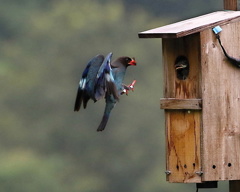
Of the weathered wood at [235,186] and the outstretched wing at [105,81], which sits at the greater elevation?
the outstretched wing at [105,81]

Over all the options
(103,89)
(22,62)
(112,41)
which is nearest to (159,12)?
(112,41)

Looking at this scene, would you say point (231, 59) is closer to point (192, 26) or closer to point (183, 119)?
point (192, 26)

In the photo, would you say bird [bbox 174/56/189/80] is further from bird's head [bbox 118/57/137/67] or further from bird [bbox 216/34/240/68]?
bird's head [bbox 118/57/137/67]

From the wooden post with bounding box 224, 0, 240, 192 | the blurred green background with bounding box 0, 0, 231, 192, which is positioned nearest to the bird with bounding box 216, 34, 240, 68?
the wooden post with bounding box 224, 0, 240, 192

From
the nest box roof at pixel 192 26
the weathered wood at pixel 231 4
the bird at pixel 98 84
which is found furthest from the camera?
the weathered wood at pixel 231 4

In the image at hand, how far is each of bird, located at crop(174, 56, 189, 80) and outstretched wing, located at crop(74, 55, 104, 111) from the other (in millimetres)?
487

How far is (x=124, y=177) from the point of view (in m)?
20.5

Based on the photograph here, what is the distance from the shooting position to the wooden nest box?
26.6ft

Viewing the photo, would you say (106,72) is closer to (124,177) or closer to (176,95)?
(176,95)

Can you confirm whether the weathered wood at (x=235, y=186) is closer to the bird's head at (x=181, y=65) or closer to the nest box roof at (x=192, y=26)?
the bird's head at (x=181, y=65)

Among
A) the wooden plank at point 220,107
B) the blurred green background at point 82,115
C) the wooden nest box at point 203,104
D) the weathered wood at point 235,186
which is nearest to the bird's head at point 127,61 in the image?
the wooden nest box at point 203,104

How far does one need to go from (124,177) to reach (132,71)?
1615mm

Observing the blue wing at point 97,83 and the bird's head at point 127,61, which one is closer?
the blue wing at point 97,83

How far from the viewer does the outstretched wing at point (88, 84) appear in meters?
8.33
